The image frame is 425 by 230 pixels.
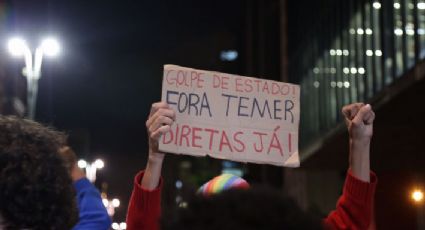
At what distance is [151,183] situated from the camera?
3.32 meters

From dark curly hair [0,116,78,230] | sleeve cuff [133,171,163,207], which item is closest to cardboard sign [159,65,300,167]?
sleeve cuff [133,171,163,207]

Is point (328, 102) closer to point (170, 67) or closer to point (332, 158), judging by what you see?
point (332, 158)

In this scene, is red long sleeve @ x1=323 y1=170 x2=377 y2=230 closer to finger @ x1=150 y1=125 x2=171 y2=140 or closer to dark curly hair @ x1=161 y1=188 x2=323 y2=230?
finger @ x1=150 y1=125 x2=171 y2=140

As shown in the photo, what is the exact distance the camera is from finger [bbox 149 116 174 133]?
3422 millimetres

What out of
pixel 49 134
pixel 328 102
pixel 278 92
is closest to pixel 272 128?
pixel 278 92

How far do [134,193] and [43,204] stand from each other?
3.36 ft

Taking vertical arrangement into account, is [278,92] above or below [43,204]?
above

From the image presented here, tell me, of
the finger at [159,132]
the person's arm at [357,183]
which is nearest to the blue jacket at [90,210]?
the finger at [159,132]

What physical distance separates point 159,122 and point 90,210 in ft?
2.11

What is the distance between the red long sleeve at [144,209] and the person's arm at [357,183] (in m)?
0.75

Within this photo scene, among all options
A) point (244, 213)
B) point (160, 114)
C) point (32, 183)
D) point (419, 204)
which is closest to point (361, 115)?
point (160, 114)

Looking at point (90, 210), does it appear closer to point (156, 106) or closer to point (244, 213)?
point (156, 106)

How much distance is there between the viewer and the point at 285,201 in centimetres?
179

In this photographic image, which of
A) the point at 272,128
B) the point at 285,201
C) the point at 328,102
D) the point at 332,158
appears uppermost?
the point at 328,102
